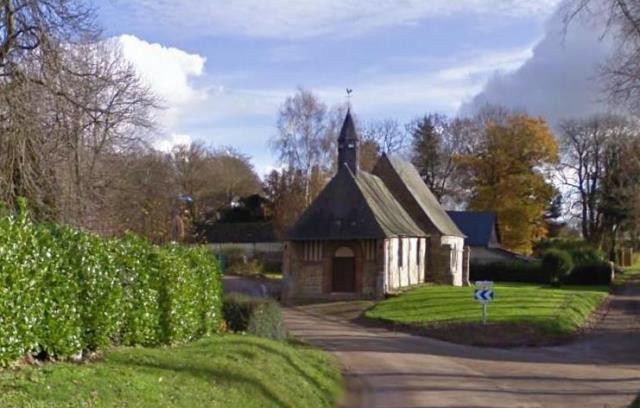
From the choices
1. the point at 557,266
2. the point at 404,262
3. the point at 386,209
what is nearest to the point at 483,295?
the point at 404,262

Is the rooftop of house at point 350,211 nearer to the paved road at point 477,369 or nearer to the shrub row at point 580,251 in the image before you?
the paved road at point 477,369

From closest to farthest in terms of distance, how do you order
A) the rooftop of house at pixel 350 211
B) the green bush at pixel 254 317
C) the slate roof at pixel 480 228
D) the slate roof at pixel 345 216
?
1. the green bush at pixel 254 317
2. the slate roof at pixel 345 216
3. the rooftop of house at pixel 350 211
4. the slate roof at pixel 480 228

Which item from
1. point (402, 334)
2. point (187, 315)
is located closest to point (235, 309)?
point (187, 315)

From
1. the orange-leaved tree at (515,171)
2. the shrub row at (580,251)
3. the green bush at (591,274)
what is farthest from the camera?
the orange-leaved tree at (515,171)

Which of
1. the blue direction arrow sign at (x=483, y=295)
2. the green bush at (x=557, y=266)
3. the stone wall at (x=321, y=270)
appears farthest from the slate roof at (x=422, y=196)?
Answer: the blue direction arrow sign at (x=483, y=295)

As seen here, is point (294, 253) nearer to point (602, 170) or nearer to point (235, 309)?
point (235, 309)

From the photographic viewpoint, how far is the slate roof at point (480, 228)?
73.8 metres

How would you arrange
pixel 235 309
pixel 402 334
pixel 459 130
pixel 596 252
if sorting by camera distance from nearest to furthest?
pixel 235 309 < pixel 402 334 < pixel 596 252 < pixel 459 130

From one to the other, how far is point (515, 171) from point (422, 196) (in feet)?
67.4

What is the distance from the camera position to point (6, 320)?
10836 mm

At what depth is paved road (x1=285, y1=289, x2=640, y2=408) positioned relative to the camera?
59.2 feet

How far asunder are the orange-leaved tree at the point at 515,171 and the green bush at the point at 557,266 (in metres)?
13.0

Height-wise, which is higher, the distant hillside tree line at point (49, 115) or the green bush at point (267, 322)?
the distant hillside tree line at point (49, 115)

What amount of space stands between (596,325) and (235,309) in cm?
1866
